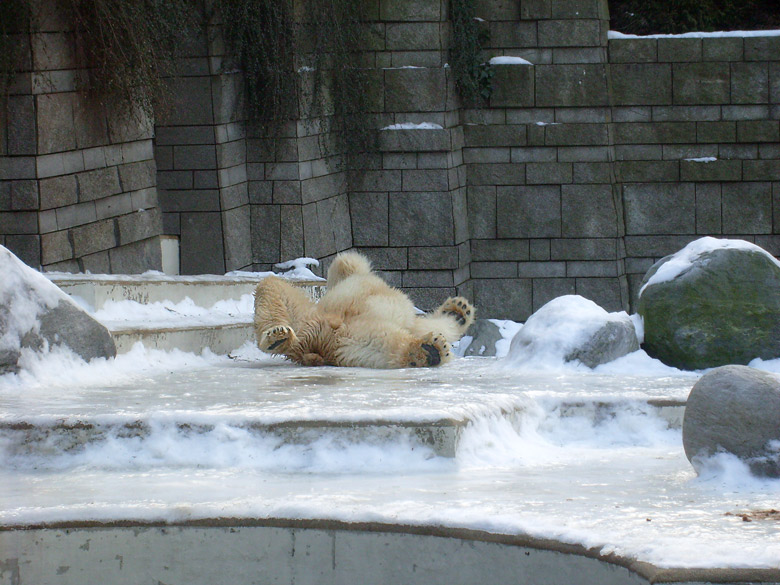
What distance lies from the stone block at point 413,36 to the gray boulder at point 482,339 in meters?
2.64

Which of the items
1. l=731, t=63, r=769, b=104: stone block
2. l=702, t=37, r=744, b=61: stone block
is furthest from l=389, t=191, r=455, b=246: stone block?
l=731, t=63, r=769, b=104: stone block

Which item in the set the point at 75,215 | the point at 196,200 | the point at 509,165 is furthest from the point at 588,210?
the point at 75,215

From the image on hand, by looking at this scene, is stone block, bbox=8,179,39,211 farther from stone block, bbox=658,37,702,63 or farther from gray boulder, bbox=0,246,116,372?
stone block, bbox=658,37,702,63

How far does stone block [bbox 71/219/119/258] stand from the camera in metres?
6.93

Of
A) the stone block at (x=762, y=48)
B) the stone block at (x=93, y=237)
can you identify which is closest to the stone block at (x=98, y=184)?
the stone block at (x=93, y=237)

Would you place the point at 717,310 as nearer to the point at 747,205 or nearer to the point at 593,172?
the point at 593,172

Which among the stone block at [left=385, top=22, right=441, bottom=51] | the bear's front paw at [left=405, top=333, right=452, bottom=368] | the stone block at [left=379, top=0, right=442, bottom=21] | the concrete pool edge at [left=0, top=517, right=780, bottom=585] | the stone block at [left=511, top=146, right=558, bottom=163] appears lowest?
the concrete pool edge at [left=0, top=517, right=780, bottom=585]

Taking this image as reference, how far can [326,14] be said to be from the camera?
30.4ft

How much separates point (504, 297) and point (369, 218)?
64.3 inches

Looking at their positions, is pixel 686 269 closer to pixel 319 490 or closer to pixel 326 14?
pixel 319 490

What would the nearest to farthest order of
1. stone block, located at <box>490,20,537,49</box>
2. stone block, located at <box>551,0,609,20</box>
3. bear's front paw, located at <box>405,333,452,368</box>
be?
bear's front paw, located at <box>405,333,452,368</box> < stone block, located at <box>551,0,609,20</box> < stone block, located at <box>490,20,537,49</box>

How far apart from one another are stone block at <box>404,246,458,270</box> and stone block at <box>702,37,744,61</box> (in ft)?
10.6

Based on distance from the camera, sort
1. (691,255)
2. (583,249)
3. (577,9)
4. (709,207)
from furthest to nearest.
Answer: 1. (709,207)
2. (583,249)
3. (577,9)
4. (691,255)

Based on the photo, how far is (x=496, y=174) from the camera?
1069cm
